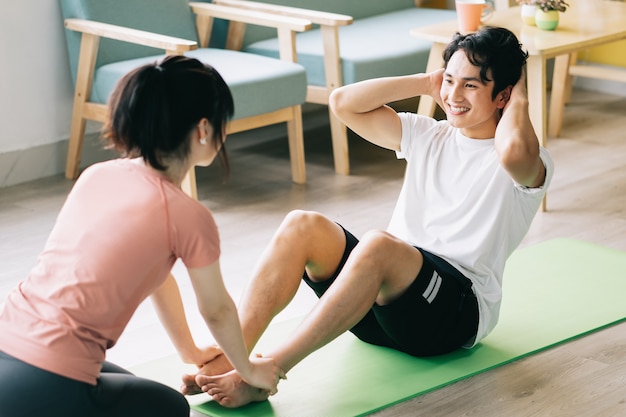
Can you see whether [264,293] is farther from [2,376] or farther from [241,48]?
[241,48]

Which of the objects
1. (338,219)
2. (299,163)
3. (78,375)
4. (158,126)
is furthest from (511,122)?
(299,163)

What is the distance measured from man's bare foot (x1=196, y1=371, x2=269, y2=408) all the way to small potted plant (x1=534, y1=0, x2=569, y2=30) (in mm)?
2014

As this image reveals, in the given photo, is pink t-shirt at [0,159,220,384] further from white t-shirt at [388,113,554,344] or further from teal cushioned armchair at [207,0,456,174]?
teal cushioned armchair at [207,0,456,174]

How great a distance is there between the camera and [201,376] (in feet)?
6.63

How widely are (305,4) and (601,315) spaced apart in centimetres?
226

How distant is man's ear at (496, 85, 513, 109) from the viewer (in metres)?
2.20

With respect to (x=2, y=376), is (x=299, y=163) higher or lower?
lower

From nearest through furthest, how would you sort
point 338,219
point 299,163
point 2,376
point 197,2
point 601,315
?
point 2,376
point 601,315
point 338,219
point 299,163
point 197,2

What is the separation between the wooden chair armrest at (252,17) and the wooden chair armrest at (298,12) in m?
0.02

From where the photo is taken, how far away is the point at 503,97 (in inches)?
86.7

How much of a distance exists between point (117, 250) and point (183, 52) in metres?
2.04

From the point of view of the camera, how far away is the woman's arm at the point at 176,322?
6.49 feet

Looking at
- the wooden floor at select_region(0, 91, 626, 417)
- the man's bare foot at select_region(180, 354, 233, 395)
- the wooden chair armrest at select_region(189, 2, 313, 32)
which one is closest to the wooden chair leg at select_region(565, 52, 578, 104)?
the wooden floor at select_region(0, 91, 626, 417)

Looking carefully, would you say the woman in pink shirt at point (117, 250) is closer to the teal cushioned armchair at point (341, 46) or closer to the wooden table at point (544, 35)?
the wooden table at point (544, 35)
